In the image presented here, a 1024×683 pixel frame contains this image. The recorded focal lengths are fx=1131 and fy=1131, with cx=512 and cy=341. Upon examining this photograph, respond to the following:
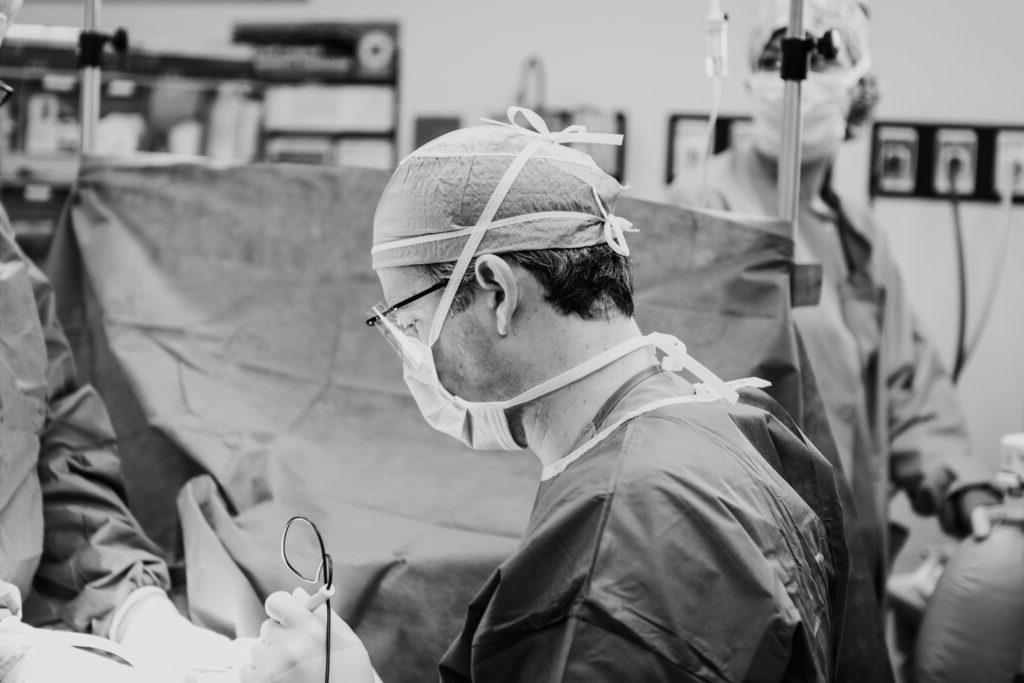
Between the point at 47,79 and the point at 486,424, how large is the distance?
123 inches

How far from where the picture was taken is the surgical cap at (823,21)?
2293 millimetres

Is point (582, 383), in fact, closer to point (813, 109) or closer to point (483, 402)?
point (483, 402)

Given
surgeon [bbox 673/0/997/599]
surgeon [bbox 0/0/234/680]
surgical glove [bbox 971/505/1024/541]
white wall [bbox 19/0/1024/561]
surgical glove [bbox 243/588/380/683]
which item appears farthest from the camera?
white wall [bbox 19/0/1024/561]

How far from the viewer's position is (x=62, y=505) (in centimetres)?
162

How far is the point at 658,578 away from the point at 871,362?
1478mm

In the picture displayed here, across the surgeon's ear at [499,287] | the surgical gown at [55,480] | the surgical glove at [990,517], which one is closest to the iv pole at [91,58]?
the surgical gown at [55,480]

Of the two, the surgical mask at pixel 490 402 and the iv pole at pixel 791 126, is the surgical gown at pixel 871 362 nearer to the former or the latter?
the iv pole at pixel 791 126

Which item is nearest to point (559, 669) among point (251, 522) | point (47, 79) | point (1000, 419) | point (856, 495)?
point (251, 522)

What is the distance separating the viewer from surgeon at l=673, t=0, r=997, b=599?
221 cm

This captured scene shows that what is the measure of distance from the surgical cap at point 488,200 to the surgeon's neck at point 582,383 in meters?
0.09

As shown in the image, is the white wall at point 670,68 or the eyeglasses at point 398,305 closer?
the eyeglasses at point 398,305

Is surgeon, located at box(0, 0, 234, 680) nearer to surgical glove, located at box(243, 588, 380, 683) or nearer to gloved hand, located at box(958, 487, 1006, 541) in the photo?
surgical glove, located at box(243, 588, 380, 683)

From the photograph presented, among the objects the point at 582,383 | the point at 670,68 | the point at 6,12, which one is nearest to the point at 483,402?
the point at 582,383

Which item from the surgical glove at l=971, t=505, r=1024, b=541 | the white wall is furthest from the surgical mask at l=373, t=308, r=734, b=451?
the white wall
